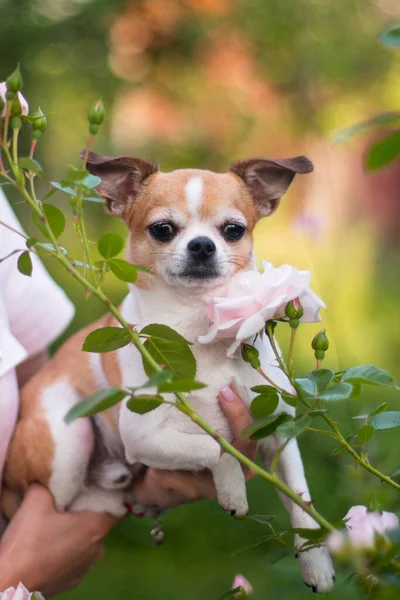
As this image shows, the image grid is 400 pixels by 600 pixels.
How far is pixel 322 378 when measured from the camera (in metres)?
0.75

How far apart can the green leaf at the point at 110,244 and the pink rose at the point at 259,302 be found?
A: 0.58 feet

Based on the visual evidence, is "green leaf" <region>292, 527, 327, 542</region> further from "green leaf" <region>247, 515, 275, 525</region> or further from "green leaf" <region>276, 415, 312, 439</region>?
"green leaf" <region>247, 515, 275, 525</region>

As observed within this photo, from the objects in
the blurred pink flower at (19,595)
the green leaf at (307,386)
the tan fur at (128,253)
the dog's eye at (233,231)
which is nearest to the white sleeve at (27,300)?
the tan fur at (128,253)

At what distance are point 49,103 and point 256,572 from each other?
335cm

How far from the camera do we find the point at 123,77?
466cm

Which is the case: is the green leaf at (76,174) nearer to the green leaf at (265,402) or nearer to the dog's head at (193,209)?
the green leaf at (265,402)

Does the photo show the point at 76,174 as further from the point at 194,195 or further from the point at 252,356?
the point at 194,195

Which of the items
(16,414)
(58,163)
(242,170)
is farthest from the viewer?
(58,163)

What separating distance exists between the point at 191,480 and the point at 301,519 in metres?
0.22

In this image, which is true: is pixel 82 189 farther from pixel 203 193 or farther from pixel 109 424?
pixel 109 424

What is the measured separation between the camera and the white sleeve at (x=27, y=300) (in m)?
1.63

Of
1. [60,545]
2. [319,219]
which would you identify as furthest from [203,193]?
[319,219]

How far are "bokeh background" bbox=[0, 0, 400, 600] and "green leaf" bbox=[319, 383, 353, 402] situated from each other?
2.24m

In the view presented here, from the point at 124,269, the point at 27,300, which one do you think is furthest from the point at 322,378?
the point at 27,300
